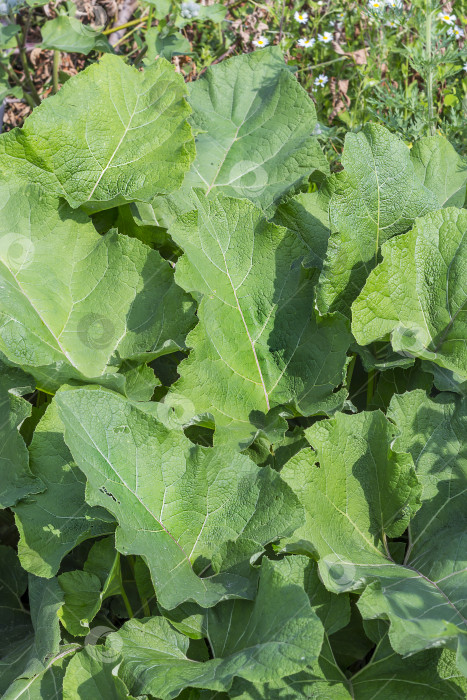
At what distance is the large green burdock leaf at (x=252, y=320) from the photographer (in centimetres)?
158

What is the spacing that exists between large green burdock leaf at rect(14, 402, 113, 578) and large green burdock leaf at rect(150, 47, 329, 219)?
0.69 meters

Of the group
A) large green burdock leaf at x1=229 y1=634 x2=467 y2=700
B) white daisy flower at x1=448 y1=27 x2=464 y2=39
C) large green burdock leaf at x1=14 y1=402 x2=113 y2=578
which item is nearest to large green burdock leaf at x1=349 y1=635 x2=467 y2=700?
large green burdock leaf at x1=229 y1=634 x2=467 y2=700

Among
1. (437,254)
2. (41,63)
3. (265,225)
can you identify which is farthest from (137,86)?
(41,63)

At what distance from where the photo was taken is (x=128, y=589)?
1.59 metres

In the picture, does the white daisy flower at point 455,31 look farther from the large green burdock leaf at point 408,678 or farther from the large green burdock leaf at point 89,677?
the large green burdock leaf at point 89,677

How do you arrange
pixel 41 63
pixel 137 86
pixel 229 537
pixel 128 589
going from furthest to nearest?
1. pixel 41 63
2. pixel 137 86
3. pixel 128 589
4. pixel 229 537

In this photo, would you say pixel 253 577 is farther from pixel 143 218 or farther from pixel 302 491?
pixel 143 218

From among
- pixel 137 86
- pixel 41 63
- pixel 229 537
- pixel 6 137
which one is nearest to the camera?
pixel 229 537

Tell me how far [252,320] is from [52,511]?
0.57 meters

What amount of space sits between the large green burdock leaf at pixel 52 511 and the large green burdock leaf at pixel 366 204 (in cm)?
60

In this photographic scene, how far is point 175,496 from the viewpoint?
1.37 metres

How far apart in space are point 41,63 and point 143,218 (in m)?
2.46

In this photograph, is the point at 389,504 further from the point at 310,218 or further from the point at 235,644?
the point at 310,218

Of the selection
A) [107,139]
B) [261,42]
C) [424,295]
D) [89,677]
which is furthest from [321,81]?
[89,677]
